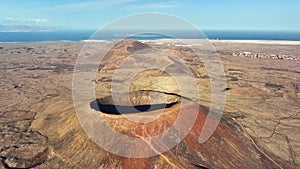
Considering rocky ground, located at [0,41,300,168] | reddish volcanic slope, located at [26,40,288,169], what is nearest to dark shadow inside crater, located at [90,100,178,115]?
rocky ground, located at [0,41,300,168]

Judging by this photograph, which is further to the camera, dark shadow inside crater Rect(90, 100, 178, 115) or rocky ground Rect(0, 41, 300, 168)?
dark shadow inside crater Rect(90, 100, 178, 115)

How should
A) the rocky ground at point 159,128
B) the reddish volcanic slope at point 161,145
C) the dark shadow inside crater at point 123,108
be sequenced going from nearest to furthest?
the reddish volcanic slope at point 161,145 < the rocky ground at point 159,128 < the dark shadow inside crater at point 123,108

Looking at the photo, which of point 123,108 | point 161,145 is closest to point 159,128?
point 161,145

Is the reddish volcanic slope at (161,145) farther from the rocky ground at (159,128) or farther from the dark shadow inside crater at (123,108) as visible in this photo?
the dark shadow inside crater at (123,108)

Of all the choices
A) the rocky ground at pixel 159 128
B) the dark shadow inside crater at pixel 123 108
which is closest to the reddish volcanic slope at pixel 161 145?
the rocky ground at pixel 159 128

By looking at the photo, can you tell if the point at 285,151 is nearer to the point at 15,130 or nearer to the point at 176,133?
the point at 176,133

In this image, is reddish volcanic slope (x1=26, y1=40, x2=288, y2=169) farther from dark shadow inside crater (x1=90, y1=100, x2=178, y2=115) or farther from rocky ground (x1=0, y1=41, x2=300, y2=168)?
dark shadow inside crater (x1=90, y1=100, x2=178, y2=115)

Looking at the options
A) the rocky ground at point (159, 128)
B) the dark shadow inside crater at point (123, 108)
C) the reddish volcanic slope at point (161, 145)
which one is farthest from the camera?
the dark shadow inside crater at point (123, 108)

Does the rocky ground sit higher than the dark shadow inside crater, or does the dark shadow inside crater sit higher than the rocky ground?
the dark shadow inside crater

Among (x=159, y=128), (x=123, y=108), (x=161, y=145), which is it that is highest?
(x=159, y=128)

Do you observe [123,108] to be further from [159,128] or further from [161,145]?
[161,145]

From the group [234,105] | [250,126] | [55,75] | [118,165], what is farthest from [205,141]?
[55,75]

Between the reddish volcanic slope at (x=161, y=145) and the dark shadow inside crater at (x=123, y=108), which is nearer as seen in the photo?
the reddish volcanic slope at (x=161, y=145)
